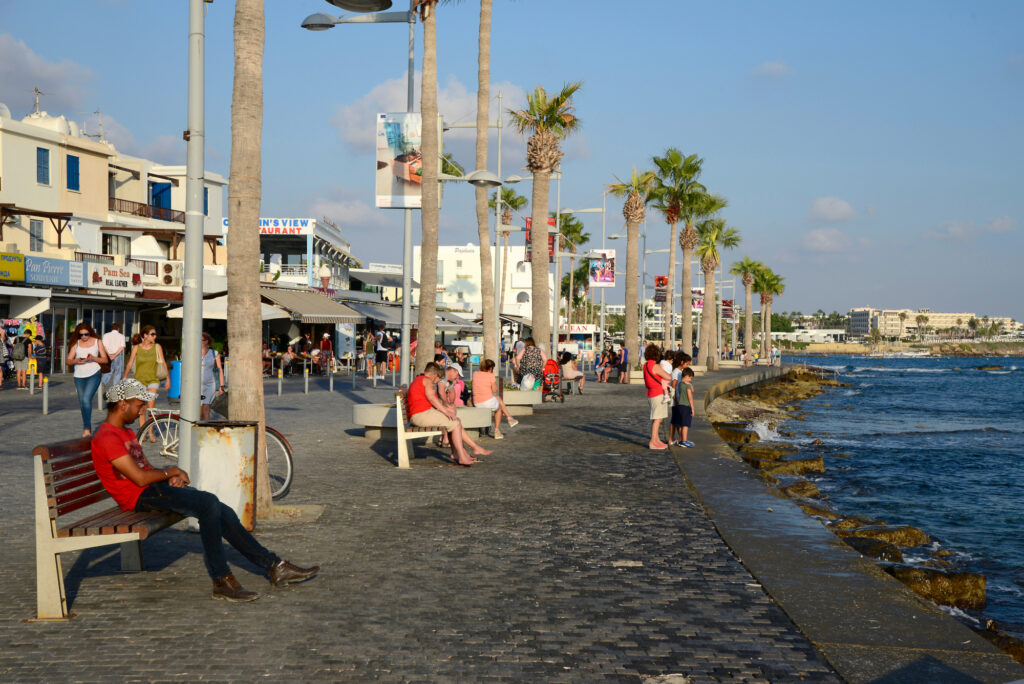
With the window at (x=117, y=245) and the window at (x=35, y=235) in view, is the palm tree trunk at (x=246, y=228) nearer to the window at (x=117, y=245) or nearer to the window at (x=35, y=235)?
the window at (x=35, y=235)

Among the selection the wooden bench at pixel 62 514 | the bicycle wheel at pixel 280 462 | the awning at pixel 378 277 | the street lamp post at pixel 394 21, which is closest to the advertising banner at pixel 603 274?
the awning at pixel 378 277

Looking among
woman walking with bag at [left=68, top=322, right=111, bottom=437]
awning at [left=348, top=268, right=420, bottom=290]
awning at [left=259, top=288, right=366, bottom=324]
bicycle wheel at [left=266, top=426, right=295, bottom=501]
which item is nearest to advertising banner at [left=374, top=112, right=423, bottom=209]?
woman walking with bag at [left=68, top=322, right=111, bottom=437]

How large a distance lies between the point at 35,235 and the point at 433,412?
101ft

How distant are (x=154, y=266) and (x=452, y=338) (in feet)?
109

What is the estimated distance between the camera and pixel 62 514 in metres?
5.60

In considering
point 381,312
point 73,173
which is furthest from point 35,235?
point 381,312

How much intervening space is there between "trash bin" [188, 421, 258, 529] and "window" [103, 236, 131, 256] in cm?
3767

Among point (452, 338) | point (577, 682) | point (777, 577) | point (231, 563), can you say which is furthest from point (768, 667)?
point (452, 338)

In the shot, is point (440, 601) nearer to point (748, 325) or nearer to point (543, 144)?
point (543, 144)

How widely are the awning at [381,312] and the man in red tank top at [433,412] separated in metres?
26.6

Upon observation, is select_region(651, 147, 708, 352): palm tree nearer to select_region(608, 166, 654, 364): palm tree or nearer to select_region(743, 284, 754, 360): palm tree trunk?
select_region(608, 166, 654, 364): palm tree

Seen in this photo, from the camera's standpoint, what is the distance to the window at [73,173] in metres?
38.9

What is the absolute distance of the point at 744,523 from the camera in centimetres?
880

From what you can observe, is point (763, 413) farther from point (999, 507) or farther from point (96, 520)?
point (96, 520)
